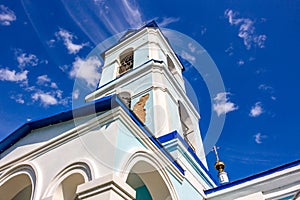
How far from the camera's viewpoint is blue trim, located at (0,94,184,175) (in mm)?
4855

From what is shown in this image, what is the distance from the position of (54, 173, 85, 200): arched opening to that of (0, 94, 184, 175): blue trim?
1201mm

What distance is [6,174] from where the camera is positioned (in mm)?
5273

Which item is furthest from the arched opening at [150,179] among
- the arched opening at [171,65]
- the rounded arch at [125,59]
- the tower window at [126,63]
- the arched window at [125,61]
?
the arched opening at [171,65]

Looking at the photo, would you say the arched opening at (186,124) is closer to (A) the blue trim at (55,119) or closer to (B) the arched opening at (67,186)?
(A) the blue trim at (55,119)

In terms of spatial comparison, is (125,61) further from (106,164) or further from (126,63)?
(106,164)

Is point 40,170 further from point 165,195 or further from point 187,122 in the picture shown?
point 187,122

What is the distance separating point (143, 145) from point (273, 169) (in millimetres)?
3822

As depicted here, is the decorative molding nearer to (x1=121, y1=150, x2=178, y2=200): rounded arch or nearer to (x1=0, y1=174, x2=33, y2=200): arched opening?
(x1=121, y1=150, x2=178, y2=200): rounded arch

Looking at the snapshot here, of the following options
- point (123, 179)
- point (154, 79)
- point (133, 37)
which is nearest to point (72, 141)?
point (123, 179)

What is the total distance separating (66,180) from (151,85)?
671cm

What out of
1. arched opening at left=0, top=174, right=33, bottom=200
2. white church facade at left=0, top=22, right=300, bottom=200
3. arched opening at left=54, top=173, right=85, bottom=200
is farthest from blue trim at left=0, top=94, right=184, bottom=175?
arched opening at left=54, top=173, right=85, bottom=200

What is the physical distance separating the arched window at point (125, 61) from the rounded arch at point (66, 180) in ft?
33.5

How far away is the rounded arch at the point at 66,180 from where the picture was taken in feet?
14.0

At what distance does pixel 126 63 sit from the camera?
14.9 m
